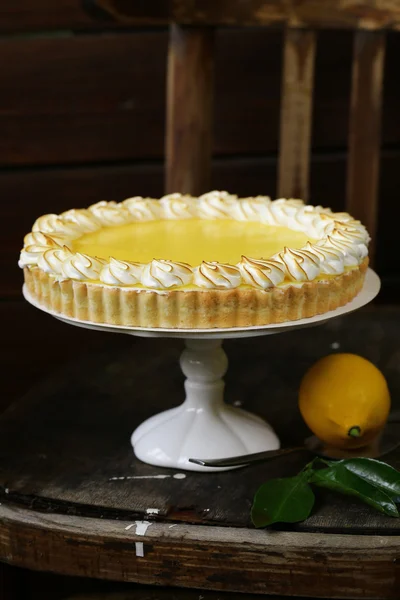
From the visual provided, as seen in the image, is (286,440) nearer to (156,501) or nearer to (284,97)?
(156,501)

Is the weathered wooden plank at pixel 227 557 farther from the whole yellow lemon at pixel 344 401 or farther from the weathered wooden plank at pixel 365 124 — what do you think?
the weathered wooden plank at pixel 365 124

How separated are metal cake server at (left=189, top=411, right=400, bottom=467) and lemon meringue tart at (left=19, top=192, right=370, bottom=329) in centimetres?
18

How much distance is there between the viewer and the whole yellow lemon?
3.38 ft

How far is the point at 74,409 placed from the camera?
47.3 inches

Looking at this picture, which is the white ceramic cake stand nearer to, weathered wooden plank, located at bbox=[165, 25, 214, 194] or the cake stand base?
the cake stand base

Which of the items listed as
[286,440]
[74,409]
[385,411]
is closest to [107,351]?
[74,409]

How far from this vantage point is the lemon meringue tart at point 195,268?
94 cm

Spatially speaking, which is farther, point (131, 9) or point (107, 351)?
point (131, 9)

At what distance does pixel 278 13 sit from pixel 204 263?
77 centimetres

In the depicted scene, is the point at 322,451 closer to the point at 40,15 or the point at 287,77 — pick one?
the point at 287,77

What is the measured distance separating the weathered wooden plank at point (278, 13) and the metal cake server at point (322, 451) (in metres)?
0.78

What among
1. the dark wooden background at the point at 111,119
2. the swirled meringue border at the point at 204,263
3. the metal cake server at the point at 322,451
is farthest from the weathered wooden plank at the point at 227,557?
the dark wooden background at the point at 111,119

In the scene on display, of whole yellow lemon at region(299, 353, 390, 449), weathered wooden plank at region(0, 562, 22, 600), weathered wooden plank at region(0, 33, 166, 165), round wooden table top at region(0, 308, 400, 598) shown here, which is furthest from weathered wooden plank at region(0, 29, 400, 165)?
weathered wooden plank at region(0, 562, 22, 600)

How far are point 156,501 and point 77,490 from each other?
90 millimetres
